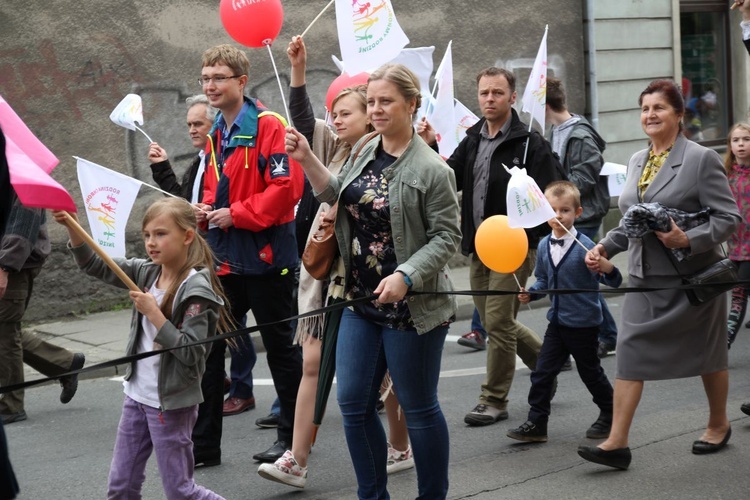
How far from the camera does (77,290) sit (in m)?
10.3

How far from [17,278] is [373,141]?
3.18 meters

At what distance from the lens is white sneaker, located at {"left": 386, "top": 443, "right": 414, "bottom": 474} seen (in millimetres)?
5258

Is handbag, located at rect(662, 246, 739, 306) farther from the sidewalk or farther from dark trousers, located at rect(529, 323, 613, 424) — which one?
the sidewalk

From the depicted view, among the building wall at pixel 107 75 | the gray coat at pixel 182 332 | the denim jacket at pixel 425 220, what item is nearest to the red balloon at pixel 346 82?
the denim jacket at pixel 425 220

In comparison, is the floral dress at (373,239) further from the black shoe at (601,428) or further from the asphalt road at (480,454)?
the black shoe at (601,428)

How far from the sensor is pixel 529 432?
5680 mm

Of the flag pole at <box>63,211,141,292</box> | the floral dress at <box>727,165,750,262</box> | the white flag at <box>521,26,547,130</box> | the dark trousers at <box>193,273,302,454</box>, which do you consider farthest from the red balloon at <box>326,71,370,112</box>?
the floral dress at <box>727,165,750,262</box>

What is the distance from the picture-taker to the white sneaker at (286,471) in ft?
16.1

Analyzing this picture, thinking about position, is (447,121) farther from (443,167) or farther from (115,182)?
(443,167)

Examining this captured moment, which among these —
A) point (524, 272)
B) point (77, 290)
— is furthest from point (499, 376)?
point (77, 290)

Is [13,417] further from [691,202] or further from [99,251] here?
[691,202]

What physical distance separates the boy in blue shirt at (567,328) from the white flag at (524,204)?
0.80 metres

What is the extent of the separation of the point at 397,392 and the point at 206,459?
1.66 meters

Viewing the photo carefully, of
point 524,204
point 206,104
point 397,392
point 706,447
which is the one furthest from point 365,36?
point 706,447
